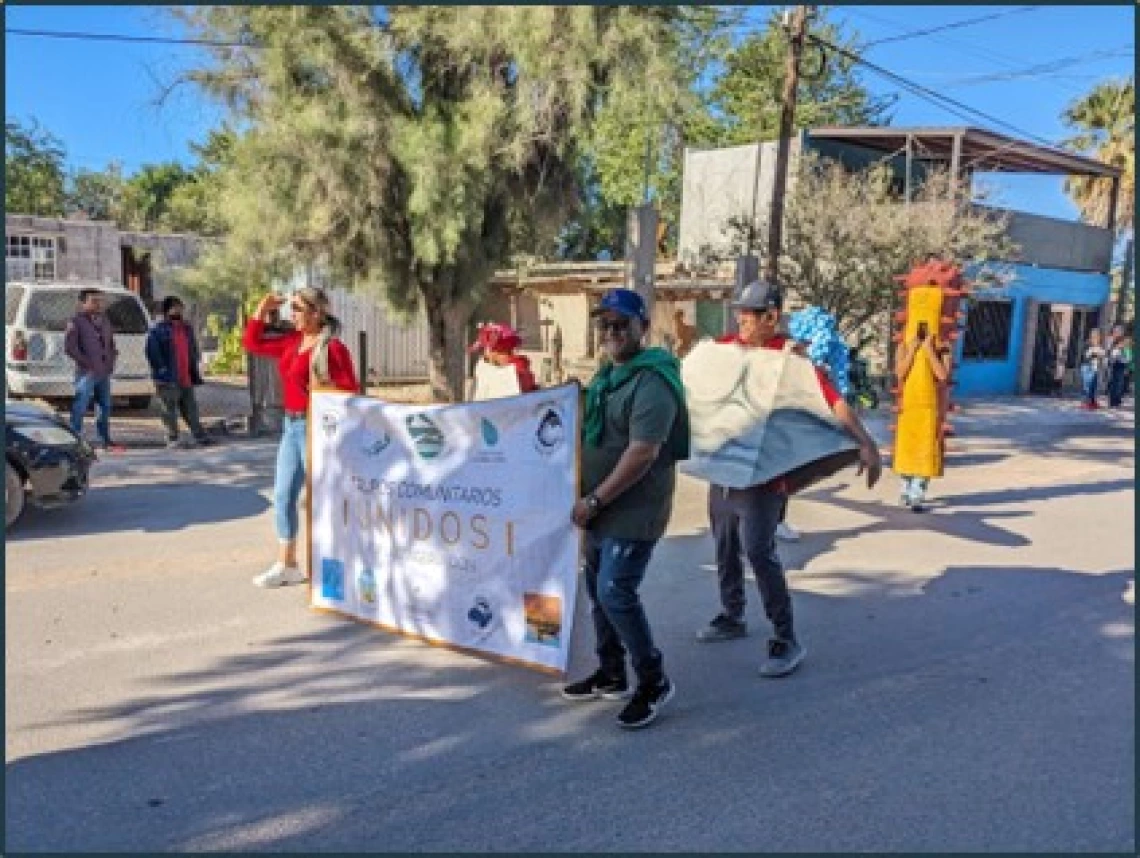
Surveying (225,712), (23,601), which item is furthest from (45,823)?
(23,601)

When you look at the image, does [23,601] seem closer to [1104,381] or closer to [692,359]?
[692,359]

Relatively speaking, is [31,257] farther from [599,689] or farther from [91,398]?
[599,689]

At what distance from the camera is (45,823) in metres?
3.04

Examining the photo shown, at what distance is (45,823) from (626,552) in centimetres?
215

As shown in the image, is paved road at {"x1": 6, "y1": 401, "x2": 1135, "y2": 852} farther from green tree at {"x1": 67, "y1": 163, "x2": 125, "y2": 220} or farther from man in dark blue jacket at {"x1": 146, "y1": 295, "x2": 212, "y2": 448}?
green tree at {"x1": 67, "y1": 163, "x2": 125, "y2": 220}

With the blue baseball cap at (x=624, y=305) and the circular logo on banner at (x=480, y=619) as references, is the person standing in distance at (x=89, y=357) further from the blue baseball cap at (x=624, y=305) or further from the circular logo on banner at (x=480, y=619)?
the blue baseball cap at (x=624, y=305)

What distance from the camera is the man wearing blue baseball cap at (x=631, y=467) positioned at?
3.60 meters

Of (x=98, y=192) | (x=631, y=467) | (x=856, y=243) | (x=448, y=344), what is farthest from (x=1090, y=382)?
(x=98, y=192)

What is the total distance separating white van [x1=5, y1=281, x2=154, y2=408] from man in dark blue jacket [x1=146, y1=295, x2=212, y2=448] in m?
1.78

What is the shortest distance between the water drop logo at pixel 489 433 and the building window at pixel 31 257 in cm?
2273

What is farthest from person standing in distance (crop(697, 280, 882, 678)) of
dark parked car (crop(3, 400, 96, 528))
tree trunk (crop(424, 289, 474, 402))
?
tree trunk (crop(424, 289, 474, 402))

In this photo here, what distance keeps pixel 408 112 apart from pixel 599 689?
781cm

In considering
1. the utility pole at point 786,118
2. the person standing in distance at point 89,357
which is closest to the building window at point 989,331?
the utility pole at point 786,118

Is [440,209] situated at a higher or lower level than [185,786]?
higher
